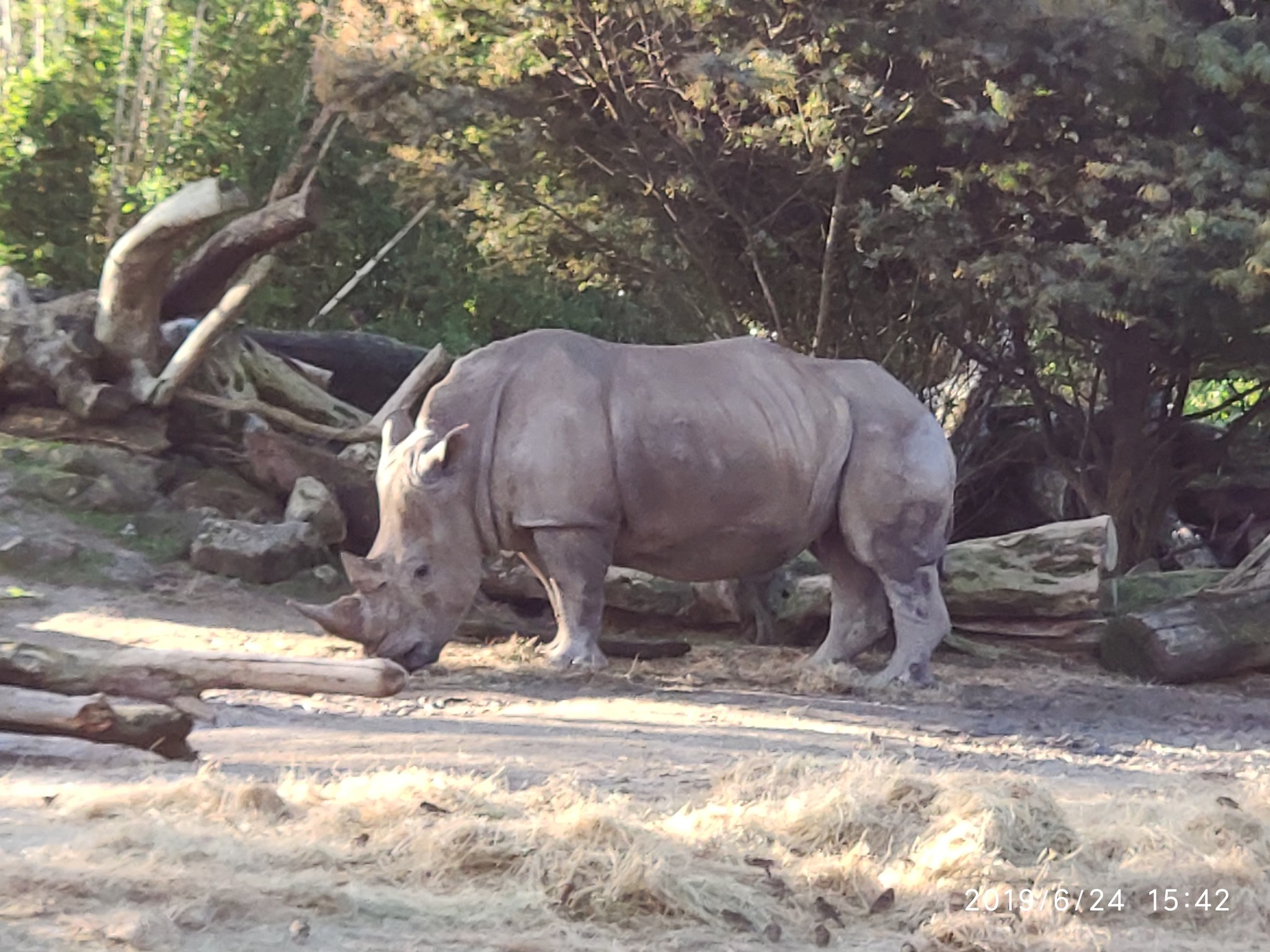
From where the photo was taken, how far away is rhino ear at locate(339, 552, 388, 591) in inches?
293

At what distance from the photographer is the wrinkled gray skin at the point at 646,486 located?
297 inches

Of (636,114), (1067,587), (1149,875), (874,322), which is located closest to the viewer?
(1149,875)

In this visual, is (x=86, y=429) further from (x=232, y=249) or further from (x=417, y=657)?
(x=417, y=657)

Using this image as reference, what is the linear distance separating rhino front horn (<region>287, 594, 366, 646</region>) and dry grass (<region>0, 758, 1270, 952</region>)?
3.07 m

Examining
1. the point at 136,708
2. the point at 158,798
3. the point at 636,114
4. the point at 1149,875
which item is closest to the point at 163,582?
Result: the point at 636,114

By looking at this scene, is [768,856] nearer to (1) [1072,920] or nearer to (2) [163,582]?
(1) [1072,920]

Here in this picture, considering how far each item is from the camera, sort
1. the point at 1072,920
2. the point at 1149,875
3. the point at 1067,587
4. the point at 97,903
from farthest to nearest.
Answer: the point at 1067,587 → the point at 1149,875 → the point at 1072,920 → the point at 97,903

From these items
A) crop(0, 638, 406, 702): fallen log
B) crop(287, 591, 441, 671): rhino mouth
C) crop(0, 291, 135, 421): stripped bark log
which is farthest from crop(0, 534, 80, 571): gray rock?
crop(0, 638, 406, 702): fallen log

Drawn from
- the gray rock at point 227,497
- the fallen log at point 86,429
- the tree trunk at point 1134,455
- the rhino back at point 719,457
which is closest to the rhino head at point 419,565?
the rhino back at point 719,457

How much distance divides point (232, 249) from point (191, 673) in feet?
20.7

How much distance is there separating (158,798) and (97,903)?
0.83 meters

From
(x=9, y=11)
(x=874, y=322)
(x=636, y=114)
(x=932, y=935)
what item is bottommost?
(x=932, y=935)

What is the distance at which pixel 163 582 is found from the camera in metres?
9.30

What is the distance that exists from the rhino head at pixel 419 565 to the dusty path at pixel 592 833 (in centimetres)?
107
